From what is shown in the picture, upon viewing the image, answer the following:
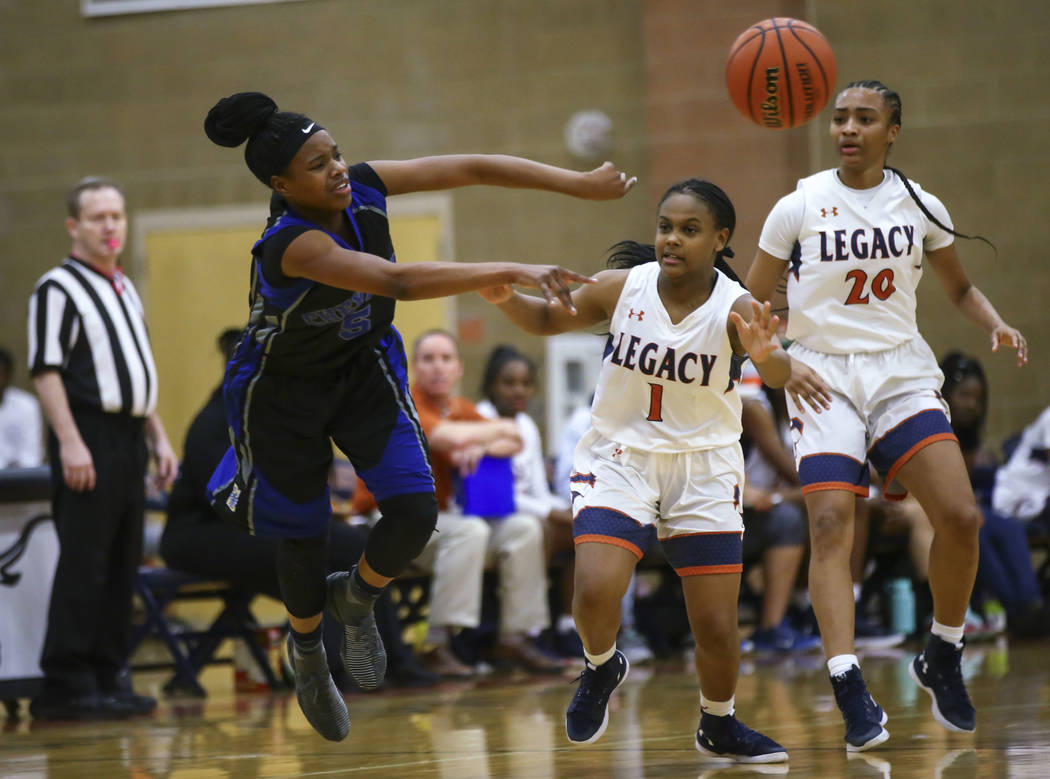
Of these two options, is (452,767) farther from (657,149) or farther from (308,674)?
(657,149)

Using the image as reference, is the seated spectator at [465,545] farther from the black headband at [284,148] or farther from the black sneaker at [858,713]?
the black headband at [284,148]

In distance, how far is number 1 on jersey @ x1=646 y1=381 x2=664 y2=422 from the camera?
3.69 meters

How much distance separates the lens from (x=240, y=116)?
138 inches

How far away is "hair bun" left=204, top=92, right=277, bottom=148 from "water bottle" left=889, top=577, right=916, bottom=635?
5.14 metres

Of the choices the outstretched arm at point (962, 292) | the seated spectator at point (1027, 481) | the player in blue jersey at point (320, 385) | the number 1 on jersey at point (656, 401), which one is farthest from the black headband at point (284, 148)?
the seated spectator at point (1027, 481)

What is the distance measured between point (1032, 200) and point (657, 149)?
2.69 meters

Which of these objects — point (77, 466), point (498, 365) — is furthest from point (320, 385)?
point (498, 365)

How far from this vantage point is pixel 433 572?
647cm

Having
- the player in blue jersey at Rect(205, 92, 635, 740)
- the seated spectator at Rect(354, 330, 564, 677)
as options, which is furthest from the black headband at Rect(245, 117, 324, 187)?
the seated spectator at Rect(354, 330, 564, 677)

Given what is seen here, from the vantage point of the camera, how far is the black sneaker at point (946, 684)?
3.94 metres

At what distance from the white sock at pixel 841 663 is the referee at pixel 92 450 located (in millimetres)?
2949

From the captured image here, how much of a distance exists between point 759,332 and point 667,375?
33cm

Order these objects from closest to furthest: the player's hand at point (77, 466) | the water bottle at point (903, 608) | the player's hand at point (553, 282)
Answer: the player's hand at point (553, 282) → the player's hand at point (77, 466) → the water bottle at point (903, 608)

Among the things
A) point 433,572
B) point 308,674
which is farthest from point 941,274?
point 433,572
